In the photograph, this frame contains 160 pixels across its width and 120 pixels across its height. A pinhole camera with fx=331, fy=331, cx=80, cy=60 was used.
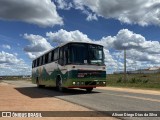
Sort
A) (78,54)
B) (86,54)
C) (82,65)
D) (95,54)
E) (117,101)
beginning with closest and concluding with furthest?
(117,101) < (82,65) < (78,54) < (86,54) < (95,54)

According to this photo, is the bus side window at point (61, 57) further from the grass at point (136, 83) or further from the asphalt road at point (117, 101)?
the grass at point (136, 83)

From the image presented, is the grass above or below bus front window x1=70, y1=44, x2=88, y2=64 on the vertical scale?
below

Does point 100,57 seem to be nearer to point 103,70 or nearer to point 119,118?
point 103,70

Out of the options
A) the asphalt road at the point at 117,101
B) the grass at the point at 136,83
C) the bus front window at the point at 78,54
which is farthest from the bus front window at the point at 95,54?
the grass at the point at 136,83

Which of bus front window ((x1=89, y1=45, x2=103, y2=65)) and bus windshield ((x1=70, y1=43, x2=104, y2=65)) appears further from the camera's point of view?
bus front window ((x1=89, y1=45, x2=103, y2=65))

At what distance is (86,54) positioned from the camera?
872 inches

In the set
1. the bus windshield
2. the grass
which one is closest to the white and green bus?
the bus windshield

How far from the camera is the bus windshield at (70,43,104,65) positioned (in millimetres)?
21828

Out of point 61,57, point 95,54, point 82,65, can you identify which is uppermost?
point 95,54

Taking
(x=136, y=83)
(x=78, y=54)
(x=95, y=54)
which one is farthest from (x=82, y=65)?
(x=136, y=83)

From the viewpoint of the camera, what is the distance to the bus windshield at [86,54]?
2183 centimetres

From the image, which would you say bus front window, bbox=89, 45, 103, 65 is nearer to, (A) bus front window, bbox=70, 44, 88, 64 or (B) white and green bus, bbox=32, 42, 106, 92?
(B) white and green bus, bbox=32, 42, 106, 92

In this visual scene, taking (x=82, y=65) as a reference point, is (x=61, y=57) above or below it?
above

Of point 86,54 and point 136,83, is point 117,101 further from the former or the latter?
point 136,83
